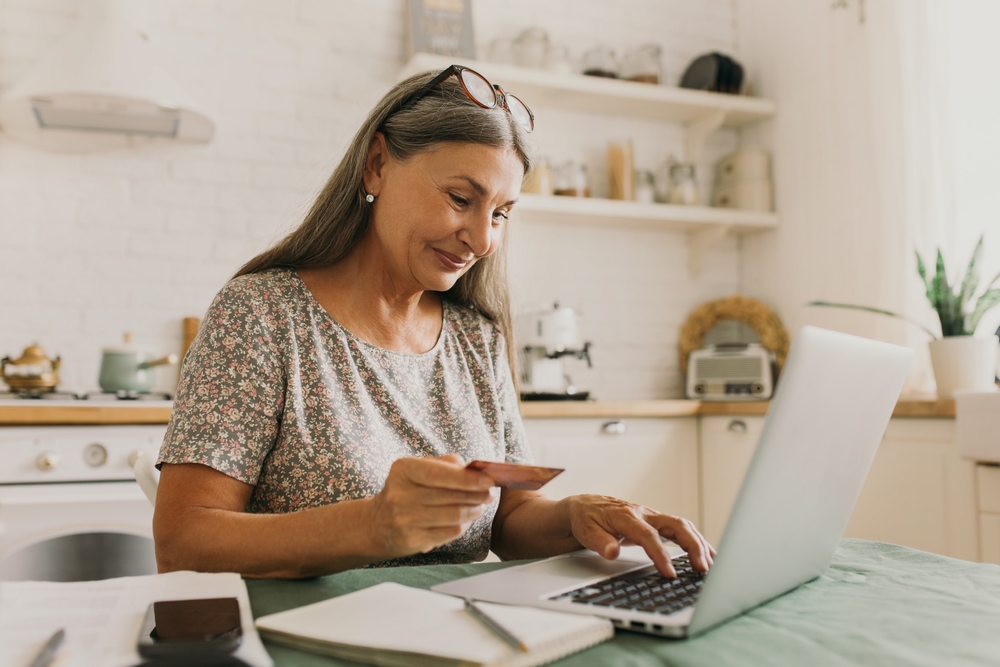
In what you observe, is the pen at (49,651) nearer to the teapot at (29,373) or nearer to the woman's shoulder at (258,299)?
the woman's shoulder at (258,299)

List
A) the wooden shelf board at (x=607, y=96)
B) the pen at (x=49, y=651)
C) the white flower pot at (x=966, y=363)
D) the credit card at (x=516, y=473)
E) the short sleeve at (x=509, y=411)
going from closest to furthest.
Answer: the pen at (x=49, y=651) < the credit card at (x=516, y=473) < the short sleeve at (x=509, y=411) < the white flower pot at (x=966, y=363) < the wooden shelf board at (x=607, y=96)

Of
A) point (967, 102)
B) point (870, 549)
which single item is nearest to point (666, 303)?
point (967, 102)

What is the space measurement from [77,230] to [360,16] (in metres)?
1.26

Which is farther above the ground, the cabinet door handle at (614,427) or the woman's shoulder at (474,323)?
the woman's shoulder at (474,323)

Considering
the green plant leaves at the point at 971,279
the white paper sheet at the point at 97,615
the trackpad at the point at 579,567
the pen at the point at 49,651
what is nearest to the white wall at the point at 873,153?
the green plant leaves at the point at 971,279

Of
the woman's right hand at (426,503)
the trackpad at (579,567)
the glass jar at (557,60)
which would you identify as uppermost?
the glass jar at (557,60)

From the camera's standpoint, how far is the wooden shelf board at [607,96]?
2.88 meters

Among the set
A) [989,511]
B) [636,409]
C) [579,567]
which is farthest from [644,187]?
[579,567]

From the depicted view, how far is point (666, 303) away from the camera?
3.38 metres

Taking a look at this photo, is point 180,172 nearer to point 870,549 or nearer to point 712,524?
point 712,524

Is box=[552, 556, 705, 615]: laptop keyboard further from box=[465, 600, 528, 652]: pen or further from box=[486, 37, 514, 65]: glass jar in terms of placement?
box=[486, 37, 514, 65]: glass jar

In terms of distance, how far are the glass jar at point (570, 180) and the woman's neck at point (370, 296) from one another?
1.86 meters

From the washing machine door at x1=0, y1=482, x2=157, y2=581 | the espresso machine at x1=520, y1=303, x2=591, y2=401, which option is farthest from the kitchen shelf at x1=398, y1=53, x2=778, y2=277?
the washing machine door at x1=0, y1=482, x2=157, y2=581

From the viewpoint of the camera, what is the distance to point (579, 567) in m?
0.81
